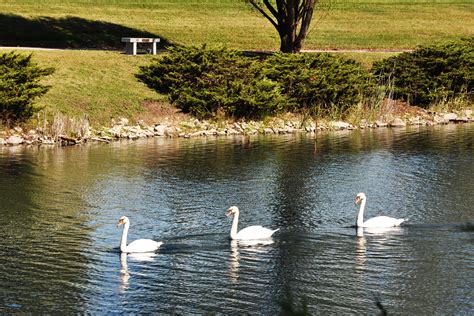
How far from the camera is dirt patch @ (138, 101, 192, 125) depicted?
49500 mm

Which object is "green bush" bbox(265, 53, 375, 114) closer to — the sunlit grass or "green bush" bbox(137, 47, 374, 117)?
"green bush" bbox(137, 47, 374, 117)

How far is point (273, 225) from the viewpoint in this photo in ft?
93.2

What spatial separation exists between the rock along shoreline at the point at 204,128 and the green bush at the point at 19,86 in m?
0.95

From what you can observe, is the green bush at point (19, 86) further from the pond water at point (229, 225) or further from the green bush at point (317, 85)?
the green bush at point (317, 85)

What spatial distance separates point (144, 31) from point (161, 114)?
23829mm

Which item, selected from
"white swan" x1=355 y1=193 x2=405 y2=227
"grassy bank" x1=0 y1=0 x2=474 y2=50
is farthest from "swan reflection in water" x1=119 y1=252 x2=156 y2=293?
"grassy bank" x1=0 y1=0 x2=474 y2=50

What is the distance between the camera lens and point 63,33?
2677 inches

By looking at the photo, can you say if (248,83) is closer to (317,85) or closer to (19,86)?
(317,85)

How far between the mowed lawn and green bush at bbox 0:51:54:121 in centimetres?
105

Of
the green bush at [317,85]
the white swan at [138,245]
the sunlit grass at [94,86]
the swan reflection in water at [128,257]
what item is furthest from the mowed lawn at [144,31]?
the swan reflection in water at [128,257]

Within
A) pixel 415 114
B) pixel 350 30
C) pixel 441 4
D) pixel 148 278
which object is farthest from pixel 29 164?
pixel 441 4

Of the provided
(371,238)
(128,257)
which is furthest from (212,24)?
(128,257)

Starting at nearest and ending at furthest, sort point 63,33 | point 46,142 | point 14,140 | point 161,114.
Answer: point 14,140, point 46,142, point 161,114, point 63,33

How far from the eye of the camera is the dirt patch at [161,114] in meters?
49.5
